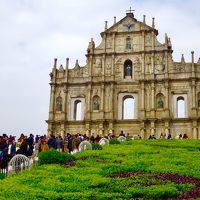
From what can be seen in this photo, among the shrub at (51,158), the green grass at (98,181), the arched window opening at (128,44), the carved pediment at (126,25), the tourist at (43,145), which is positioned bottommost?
the green grass at (98,181)

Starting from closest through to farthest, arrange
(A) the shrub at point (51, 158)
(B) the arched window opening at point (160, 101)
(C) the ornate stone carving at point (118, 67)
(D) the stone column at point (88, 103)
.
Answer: (A) the shrub at point (51, 158), (B) the arched window opening at point (160, 101), (D) the stone column at point (88, 103), (C) the ornate stone carving at point (118, 67)

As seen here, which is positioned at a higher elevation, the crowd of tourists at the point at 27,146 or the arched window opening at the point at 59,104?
the arched window opening at the point at 59,104

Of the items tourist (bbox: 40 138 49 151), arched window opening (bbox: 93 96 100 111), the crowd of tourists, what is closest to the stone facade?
arched window opening (bbox: 93 96 100 111)

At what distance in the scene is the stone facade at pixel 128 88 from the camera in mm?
43750

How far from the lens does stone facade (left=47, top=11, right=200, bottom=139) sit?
43.8 m

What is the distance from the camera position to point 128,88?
1804 inches

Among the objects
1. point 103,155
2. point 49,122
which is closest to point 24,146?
point 103,155

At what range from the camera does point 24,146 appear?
21.0m

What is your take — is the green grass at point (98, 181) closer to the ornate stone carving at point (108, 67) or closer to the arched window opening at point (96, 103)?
the arched window opening at point (96, 103)

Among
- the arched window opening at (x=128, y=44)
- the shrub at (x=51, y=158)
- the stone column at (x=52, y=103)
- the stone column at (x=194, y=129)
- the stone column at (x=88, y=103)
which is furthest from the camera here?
the arched window opening at (x=128, y=44)

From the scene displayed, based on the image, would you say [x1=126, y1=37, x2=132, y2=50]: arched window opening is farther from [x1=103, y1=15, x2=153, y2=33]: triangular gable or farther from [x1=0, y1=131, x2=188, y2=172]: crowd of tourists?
[x1=0, y1=131, x2=188, y2=172]: crowd of tourists

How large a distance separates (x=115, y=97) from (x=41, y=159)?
27.5 meters

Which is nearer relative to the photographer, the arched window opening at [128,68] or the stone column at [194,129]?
the stone column at [194,129]

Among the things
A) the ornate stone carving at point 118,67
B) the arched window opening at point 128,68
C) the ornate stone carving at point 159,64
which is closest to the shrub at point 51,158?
the ornate stone carving at point 159,64
